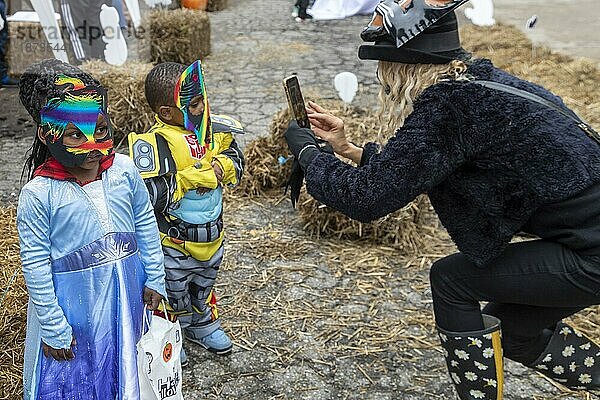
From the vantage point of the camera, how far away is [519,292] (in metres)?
2.39

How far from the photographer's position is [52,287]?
2.07 meters

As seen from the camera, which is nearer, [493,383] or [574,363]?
[493,383]

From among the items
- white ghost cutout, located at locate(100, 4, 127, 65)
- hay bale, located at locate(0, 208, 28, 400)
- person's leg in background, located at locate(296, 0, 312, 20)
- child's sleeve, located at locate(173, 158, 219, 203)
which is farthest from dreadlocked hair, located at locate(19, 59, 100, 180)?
person's leg in background, located at locate(296, 0, 312, 20)

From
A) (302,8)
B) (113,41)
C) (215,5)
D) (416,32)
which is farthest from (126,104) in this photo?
(215,5)

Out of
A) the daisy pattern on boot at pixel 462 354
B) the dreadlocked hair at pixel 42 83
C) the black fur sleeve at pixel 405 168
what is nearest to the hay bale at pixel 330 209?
the daisy pattern on boot at pixel 462 354

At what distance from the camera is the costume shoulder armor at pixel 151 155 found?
8.90ft

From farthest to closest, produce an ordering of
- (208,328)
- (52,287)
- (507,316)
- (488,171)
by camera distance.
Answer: (208,328)
(507,316)
(488,171)
(52,287)

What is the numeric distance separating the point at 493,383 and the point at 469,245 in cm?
53

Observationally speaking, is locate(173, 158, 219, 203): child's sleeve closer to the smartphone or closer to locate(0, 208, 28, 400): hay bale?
the smartphone

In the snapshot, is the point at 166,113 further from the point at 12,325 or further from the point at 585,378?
the point at 585,378

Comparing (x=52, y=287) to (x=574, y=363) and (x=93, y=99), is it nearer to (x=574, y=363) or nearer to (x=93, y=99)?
(x=93, y=99)

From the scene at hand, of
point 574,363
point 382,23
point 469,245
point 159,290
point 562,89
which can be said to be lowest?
point 562,89

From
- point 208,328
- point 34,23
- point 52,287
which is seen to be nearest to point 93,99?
point 52,287

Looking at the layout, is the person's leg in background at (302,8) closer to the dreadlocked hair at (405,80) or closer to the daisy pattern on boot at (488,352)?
the dreadlocked hair at (405,80)
